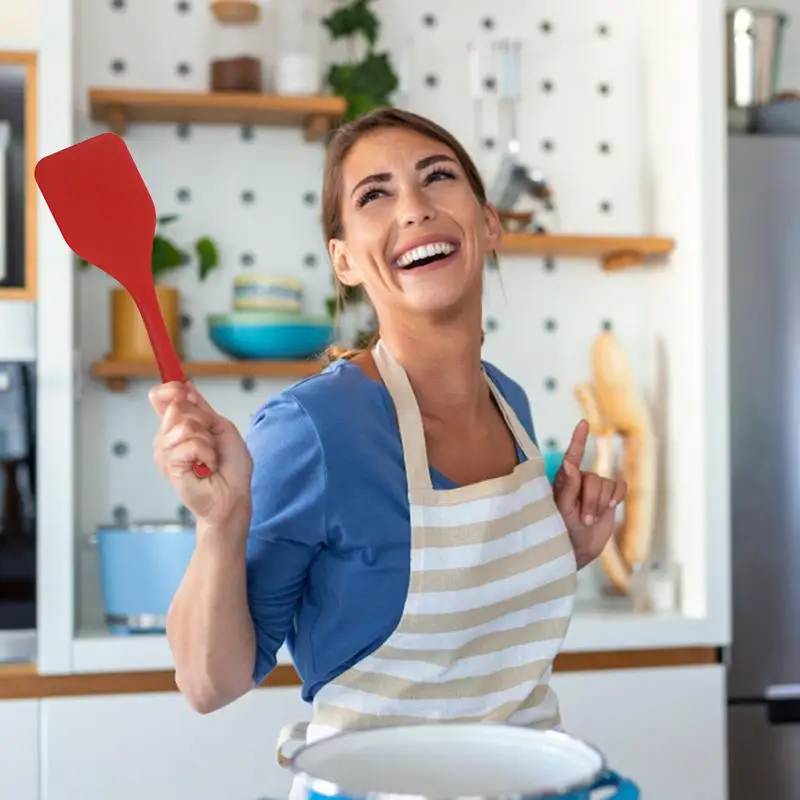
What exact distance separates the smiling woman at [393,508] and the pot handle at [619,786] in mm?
319

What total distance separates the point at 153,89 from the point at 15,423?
2.34 feet

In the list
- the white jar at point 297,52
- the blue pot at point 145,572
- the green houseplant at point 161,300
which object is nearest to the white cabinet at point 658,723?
the blue pot at point 145,572

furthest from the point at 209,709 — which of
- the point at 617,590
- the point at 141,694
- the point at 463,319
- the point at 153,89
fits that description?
the point at 153,89

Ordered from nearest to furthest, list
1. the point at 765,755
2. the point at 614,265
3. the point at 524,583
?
the point at 524,583 → the point at 765,755 → the point at 614,265

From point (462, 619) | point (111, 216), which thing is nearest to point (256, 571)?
point (462, 619)

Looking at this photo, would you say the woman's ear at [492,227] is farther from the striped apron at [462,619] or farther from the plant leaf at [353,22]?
the plant leaf at [353,22]

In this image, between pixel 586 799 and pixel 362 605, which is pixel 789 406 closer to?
pixel 362 605

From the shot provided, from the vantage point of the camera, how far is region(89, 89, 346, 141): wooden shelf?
215cm

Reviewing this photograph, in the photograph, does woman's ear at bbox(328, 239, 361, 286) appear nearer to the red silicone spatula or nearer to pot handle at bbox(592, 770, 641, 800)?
the red silicone spatula

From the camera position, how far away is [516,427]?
3.88 ft

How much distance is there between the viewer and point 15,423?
6.56ft

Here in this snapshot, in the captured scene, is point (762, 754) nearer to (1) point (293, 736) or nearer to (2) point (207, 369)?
(2) point (207, 369)

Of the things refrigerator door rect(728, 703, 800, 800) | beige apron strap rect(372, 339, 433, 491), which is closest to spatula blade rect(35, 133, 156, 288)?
beige apron strap rect(372, 339, 433, 491)

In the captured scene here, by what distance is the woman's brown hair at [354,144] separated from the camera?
1.15 m
